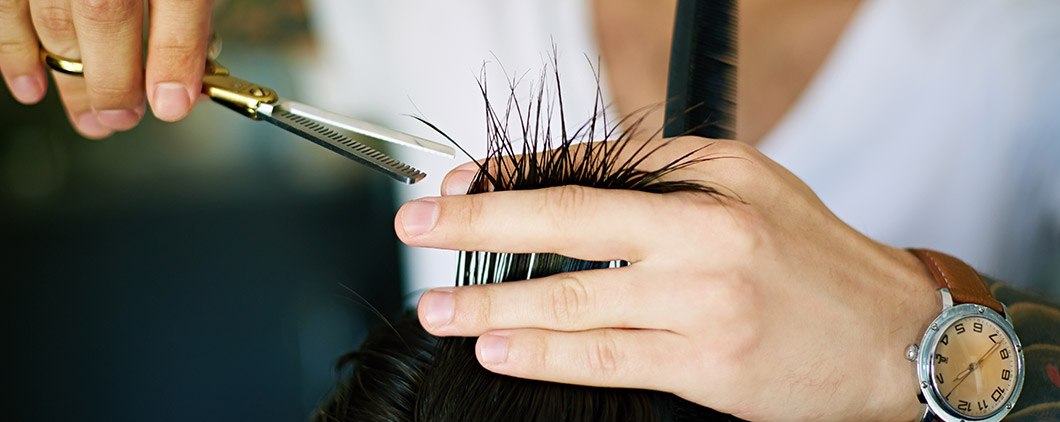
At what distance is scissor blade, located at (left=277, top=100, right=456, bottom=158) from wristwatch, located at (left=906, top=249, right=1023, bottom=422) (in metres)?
0.44

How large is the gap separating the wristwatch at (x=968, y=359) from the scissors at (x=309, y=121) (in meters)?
0.44

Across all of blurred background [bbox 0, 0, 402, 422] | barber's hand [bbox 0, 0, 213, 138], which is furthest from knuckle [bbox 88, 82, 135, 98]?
blurred background [bbox 0, 0, 402, 422]

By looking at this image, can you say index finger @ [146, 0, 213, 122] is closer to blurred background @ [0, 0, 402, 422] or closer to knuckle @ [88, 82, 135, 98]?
knuckle @ [88, 82, 135, 98]

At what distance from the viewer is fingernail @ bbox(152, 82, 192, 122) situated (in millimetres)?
679

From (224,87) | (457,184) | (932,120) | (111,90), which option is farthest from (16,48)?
(932,120)

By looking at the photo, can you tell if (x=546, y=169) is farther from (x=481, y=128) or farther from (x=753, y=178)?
(x=481, y=128)

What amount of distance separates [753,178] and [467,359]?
27 cm

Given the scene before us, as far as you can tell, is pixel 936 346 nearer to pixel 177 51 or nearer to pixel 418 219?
pixel 418 219

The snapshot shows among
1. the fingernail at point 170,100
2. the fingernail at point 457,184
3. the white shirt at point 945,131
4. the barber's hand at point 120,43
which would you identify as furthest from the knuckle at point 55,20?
the white shirt at point 945,131

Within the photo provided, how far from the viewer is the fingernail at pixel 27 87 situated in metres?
0.76

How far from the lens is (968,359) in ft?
2.10

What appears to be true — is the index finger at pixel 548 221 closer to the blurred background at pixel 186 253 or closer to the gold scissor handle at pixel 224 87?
the gold scissor handle at pixel 224 87

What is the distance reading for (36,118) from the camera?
7.16 ft

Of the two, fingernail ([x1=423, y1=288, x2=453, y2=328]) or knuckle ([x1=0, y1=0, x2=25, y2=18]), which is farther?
knuckle ([x1=0, y1=0, x2=25, y2=18])
